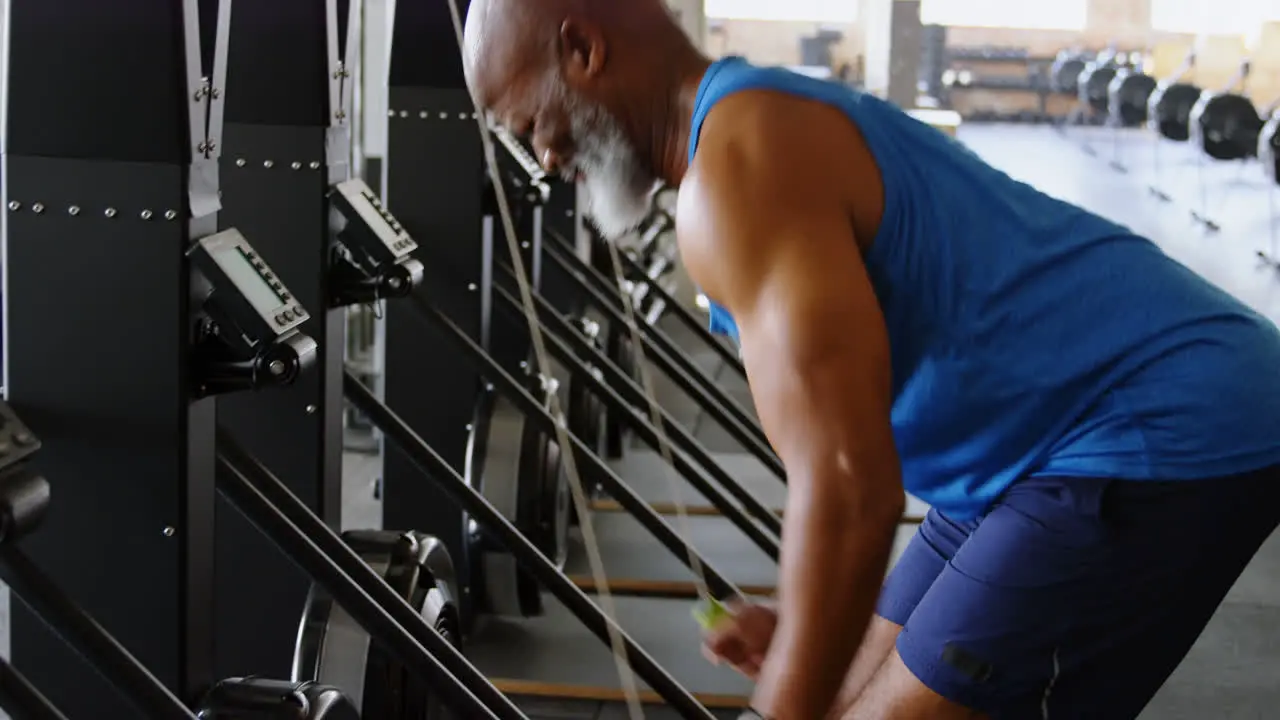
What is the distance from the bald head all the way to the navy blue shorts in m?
0.57

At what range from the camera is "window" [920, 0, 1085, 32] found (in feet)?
28.6

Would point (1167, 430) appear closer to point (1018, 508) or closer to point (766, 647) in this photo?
point (1018, 508)

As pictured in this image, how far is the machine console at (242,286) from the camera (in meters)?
2.18

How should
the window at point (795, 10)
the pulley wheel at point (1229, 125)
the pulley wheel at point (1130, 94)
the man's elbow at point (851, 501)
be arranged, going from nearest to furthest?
the man's elbow at point (851, 501) → the window at point (795, 10) → the pulley wheel at point (1229, 125) → the pulley wheel at point (1130, 94)

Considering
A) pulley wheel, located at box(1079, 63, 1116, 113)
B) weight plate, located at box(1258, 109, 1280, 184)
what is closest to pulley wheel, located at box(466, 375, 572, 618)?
weight plate, located at box(1258, 109, 1280, 184)

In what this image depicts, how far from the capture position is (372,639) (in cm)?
262

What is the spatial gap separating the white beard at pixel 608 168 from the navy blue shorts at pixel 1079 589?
0.54m

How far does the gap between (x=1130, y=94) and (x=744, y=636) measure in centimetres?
1078

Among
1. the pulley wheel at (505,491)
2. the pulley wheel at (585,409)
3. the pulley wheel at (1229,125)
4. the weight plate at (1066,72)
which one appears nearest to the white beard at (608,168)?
the pulley wheel at (505,491)

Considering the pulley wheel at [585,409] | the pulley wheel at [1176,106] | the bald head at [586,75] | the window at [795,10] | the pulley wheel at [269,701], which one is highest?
the bald head at [586,75]

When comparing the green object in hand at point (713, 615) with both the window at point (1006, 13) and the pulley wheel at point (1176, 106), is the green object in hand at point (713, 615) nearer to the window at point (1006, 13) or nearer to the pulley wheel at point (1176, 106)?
the window at point (1006, 13)

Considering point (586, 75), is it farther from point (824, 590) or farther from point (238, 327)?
point (238, 327)

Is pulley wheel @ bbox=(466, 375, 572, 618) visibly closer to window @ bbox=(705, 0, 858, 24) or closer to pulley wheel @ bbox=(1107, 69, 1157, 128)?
window @ bbox=(705, 0, 858, 24)

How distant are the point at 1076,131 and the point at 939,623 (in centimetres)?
1185
